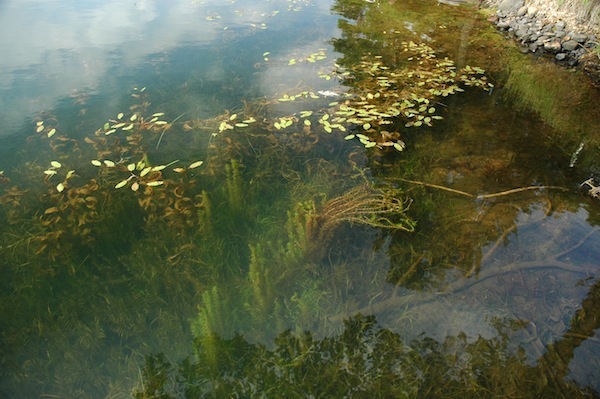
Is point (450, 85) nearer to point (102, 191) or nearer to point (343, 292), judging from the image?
point (343, 292)

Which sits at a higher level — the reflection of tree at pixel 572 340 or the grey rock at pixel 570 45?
the grey rock at pixel 570 45

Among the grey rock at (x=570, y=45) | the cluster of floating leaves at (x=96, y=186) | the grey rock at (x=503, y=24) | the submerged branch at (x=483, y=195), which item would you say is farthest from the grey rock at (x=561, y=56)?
the cluster of floating leaves at (x=96, y=186)

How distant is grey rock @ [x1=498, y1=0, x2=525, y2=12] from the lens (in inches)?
276

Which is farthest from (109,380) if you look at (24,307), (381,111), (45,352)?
(381,111)

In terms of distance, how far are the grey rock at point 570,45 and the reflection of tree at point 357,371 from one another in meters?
5.50

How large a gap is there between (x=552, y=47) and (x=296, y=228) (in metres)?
5.78

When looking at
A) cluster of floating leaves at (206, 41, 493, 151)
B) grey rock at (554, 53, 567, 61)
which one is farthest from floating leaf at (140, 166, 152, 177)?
grey rock at (554, 53, 567, 61)

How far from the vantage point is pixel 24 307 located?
2586mm

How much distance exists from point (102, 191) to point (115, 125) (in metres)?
1.04

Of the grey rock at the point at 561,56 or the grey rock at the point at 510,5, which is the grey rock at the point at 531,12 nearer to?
the grey rock at the point at 510,5

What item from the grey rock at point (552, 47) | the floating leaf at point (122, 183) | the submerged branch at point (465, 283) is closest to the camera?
the submerged branch at point (465, 283)

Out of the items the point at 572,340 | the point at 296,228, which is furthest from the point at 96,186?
the point at 572,340

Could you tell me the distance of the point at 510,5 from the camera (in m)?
7.16

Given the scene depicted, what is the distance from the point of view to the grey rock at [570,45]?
5749 mm
